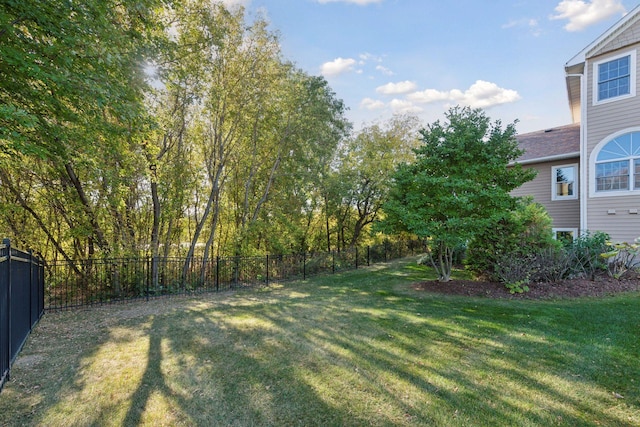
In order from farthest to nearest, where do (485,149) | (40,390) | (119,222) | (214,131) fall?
(214,131) < (119,222) < (485,149) < (40,390)

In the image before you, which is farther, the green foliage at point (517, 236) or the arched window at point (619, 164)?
the arched window at point (619, 164)

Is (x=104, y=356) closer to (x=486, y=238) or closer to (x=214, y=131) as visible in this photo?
(x=214, y=131)

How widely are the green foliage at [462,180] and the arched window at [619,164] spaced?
4.30m

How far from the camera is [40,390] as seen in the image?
3.21 metres

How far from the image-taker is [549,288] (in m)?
7.22

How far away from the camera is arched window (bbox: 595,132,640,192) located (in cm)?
901

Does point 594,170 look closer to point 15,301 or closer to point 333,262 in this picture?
point 333,262

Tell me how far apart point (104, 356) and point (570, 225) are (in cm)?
1393

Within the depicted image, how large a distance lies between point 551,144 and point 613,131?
8.59ft

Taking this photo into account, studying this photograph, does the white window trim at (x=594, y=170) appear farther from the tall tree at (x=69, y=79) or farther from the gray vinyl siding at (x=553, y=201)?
the tall tree at (x=69, y=79)

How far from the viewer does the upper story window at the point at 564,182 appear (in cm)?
1084

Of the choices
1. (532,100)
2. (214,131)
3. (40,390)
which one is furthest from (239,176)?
(532,100)

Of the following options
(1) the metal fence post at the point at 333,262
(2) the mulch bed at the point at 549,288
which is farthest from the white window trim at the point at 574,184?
(1) the metal fence post at the point at 333,262

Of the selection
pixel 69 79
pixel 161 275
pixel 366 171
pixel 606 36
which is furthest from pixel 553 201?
pixel 69 79
